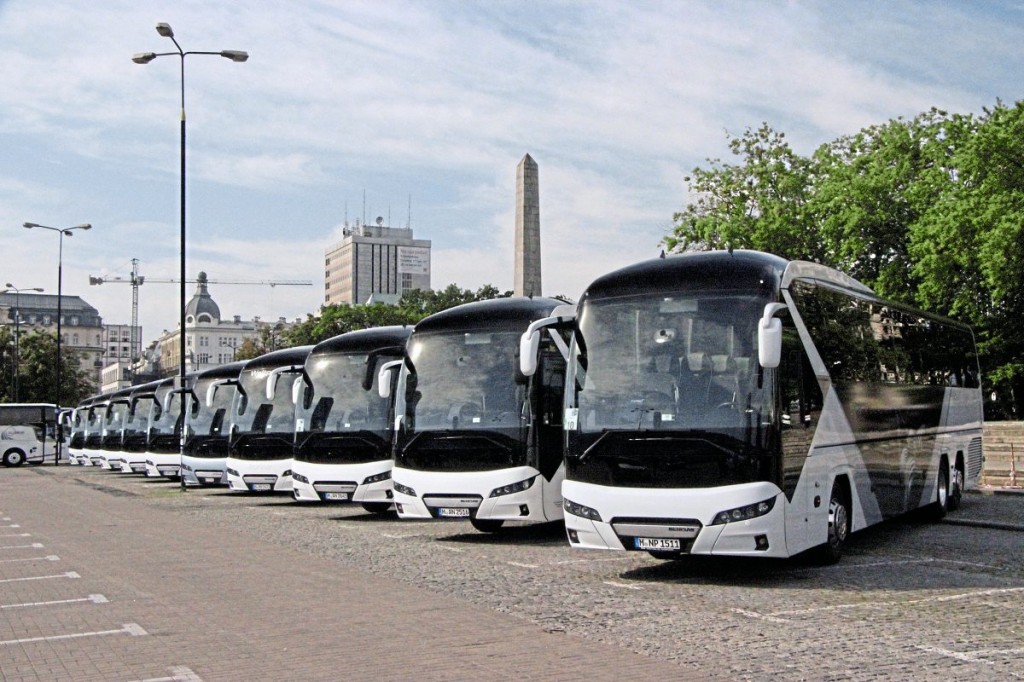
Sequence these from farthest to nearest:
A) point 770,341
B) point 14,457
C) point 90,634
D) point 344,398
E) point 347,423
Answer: point 14,457 < point 344,398 < point 347,423 < point 770,341 < point 90,634

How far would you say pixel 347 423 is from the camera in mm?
21188

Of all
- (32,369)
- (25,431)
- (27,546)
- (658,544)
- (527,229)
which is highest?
(527,229)

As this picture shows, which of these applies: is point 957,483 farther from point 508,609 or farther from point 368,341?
point 508,609

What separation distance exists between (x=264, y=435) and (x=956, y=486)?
515 inches

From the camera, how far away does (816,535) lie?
12.6 meters

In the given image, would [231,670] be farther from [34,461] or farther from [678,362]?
[34,461]

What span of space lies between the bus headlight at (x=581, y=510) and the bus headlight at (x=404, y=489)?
4.08 m

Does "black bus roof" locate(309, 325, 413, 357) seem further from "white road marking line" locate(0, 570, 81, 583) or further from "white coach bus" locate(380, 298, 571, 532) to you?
"white road marking line" locate(0, 570, 81, 583)

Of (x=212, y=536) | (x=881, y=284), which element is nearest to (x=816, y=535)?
(x=212, y=536)

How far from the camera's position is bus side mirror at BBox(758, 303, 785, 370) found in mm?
11445

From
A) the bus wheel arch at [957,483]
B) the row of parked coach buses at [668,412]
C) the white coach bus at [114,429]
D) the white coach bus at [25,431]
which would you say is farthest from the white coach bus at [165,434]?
the bus wheel arch at [957,483]

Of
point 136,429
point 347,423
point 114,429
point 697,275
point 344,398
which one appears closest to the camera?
point 697,275

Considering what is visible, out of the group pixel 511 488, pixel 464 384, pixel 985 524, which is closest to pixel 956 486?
pixel 985 524

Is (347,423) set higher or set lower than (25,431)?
higher
